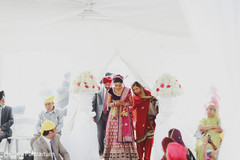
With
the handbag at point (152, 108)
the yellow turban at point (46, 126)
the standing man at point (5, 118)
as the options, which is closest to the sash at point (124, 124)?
the handbag at point (152, 108)

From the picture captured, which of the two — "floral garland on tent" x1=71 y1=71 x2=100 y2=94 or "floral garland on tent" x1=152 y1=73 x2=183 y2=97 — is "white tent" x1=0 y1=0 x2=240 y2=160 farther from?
"floral garland on tent" x1=71 y1=71 x2=100 y2=94

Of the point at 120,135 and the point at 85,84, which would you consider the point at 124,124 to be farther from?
the point at 85,84

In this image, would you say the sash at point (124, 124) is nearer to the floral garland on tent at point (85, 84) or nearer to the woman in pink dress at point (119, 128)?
the woman in pink dress at point (119, 128)

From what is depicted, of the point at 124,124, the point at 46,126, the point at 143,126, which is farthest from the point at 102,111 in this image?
the point at 46,126

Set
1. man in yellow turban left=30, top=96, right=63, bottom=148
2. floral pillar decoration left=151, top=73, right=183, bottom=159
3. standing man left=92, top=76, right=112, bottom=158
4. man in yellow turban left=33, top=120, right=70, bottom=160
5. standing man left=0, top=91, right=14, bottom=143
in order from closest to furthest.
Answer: man in yellow turban left=33, top=120, right=70, bottom=160 → floral pillar decoration left=151, top=73, right=183, bottom=159 → man in yellow turban left=30, top=96, right=63, bottom=148 → standing man left=0, top=91, right=14, bottom=143 → standing man left=92, top=76, right=112, bottom=158

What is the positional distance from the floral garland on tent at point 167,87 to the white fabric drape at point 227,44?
180 cm

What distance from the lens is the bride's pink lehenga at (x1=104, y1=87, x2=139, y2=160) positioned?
3.83m

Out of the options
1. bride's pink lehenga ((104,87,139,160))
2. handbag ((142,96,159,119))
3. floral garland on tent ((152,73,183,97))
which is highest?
floral garland on tent ((152,73,183,97))

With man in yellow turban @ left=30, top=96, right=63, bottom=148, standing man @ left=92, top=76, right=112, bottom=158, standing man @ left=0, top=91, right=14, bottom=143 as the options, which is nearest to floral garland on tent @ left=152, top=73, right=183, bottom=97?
standing man @ left=92, top=76, right=112, bottom=158

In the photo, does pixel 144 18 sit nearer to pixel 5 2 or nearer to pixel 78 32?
pixel 5 2

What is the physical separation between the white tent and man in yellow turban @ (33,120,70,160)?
81 centimetres

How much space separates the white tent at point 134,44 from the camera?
1795mm

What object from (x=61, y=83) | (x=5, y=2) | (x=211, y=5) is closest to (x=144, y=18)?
(x=211, y=5)

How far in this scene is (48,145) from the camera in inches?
114
